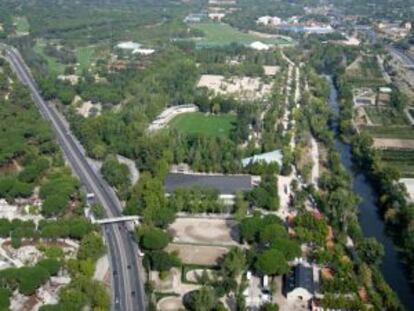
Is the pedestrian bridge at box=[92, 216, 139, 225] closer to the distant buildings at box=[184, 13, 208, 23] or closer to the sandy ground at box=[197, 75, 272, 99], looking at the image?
the sandy ground at box=[197, 75, 272, 99]

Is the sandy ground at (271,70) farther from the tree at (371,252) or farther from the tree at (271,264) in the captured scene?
the tree at (271,264)

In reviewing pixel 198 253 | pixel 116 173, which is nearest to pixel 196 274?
pixel 198 253

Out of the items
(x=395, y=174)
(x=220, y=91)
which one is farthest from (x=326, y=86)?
(x=395, y=174)

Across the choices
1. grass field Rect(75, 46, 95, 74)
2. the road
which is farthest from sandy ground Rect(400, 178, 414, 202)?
grass field Rect(75, 46, 95, 74)

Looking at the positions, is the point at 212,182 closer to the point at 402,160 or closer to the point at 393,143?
the point at 402,160

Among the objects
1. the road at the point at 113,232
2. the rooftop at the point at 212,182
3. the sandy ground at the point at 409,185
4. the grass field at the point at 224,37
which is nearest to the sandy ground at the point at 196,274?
the road at the point at 113,232

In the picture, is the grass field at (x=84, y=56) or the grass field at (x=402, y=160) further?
the grass field at (x=84, y=56)

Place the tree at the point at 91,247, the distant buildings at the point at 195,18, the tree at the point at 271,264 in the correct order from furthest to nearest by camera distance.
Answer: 1. the distant buildings at the point at 195,18
2. the tree at the point at 91,247
3. the tree at the point at 271,264
